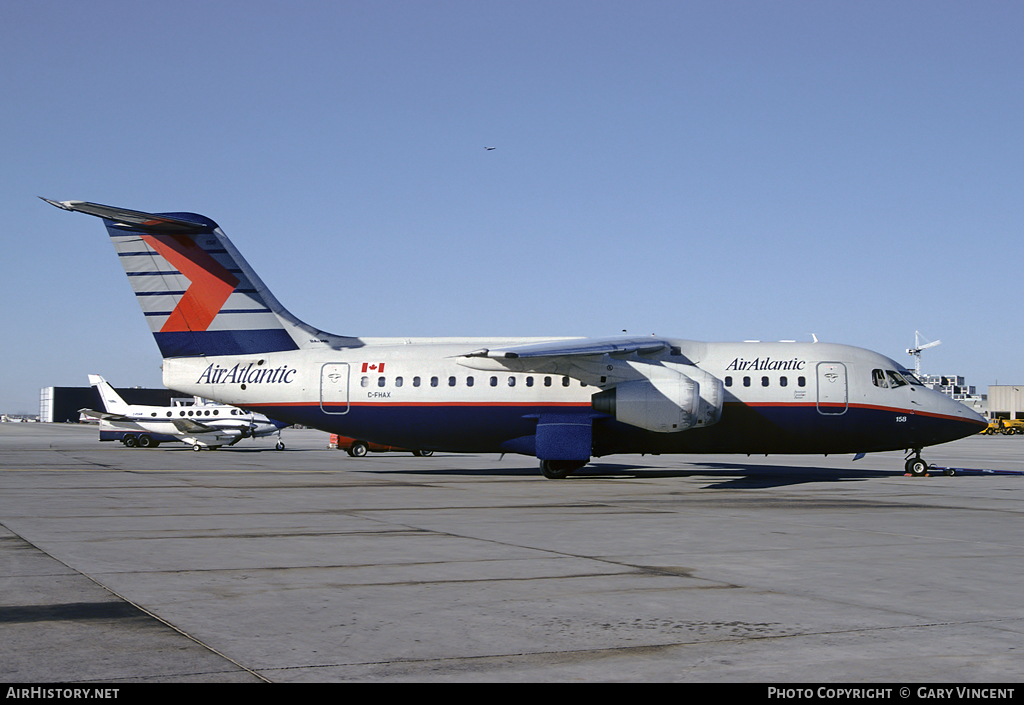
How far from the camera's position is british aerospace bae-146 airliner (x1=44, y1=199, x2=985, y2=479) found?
2717cm

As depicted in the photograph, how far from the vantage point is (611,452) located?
2820cm

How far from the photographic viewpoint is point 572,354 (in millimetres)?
24781

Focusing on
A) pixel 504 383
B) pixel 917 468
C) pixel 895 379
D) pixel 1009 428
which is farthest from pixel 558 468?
pixel 1009 428

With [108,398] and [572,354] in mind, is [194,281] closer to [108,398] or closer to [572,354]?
[572,354]

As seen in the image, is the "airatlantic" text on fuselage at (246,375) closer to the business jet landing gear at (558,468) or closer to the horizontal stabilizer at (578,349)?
the horizontal stabilizer at (578,349)

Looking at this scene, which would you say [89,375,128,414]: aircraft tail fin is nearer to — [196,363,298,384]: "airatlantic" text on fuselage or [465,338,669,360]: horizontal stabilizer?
[196,363,298,384]: "airatlantic" text on fuselage

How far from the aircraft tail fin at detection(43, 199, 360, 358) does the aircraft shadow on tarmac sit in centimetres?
638

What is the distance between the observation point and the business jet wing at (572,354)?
25.0 m

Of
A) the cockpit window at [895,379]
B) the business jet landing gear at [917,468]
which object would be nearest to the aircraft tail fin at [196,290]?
the cockpit window at [895,379]

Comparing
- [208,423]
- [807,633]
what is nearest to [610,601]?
[807,633]

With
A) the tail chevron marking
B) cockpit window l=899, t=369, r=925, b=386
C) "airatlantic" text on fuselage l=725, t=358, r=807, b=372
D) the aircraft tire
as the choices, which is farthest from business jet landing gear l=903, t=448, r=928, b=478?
the tail chevron marking

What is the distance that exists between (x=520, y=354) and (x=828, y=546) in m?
12.5

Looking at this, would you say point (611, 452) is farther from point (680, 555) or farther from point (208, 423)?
point (208, 423)

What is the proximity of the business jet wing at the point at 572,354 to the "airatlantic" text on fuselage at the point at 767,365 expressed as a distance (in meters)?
2.08
